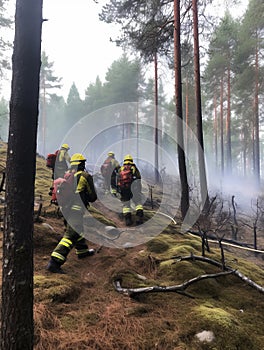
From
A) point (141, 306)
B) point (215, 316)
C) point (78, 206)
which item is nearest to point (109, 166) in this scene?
point (78, 206)

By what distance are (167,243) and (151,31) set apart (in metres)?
9.11

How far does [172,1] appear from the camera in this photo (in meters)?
9.98

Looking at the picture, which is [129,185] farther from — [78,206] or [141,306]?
[141,306]

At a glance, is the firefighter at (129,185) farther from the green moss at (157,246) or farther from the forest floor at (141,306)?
the forest floor at (141,306)

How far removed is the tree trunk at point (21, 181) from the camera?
2174 mm

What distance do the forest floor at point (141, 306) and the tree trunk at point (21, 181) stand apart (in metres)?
0.57

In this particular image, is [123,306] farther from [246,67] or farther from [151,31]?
[246,67]

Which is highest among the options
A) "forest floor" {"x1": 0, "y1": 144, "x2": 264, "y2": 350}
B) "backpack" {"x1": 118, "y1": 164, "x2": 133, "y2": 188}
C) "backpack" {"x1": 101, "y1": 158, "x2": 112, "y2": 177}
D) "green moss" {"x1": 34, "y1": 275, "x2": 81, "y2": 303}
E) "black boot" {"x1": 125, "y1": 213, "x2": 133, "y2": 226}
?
"backpack" {"x1": 101, "y1": 158, "x2": 112, "y2": 177}

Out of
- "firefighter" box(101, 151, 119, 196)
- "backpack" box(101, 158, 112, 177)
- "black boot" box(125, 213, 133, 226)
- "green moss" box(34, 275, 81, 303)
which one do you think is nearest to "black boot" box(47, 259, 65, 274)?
"green moss" box(34, 275, 81, 303)

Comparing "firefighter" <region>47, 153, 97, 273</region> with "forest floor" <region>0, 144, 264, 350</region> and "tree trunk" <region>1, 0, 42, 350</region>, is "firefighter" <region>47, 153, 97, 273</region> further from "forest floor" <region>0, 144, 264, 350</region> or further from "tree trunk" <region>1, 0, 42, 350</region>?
"tree trunk" <region>1, 0, 42, 350</region>

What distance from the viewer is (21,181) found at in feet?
7.45

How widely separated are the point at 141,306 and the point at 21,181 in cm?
220

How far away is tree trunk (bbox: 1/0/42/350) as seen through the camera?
217 cm

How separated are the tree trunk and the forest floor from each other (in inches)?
22.4
